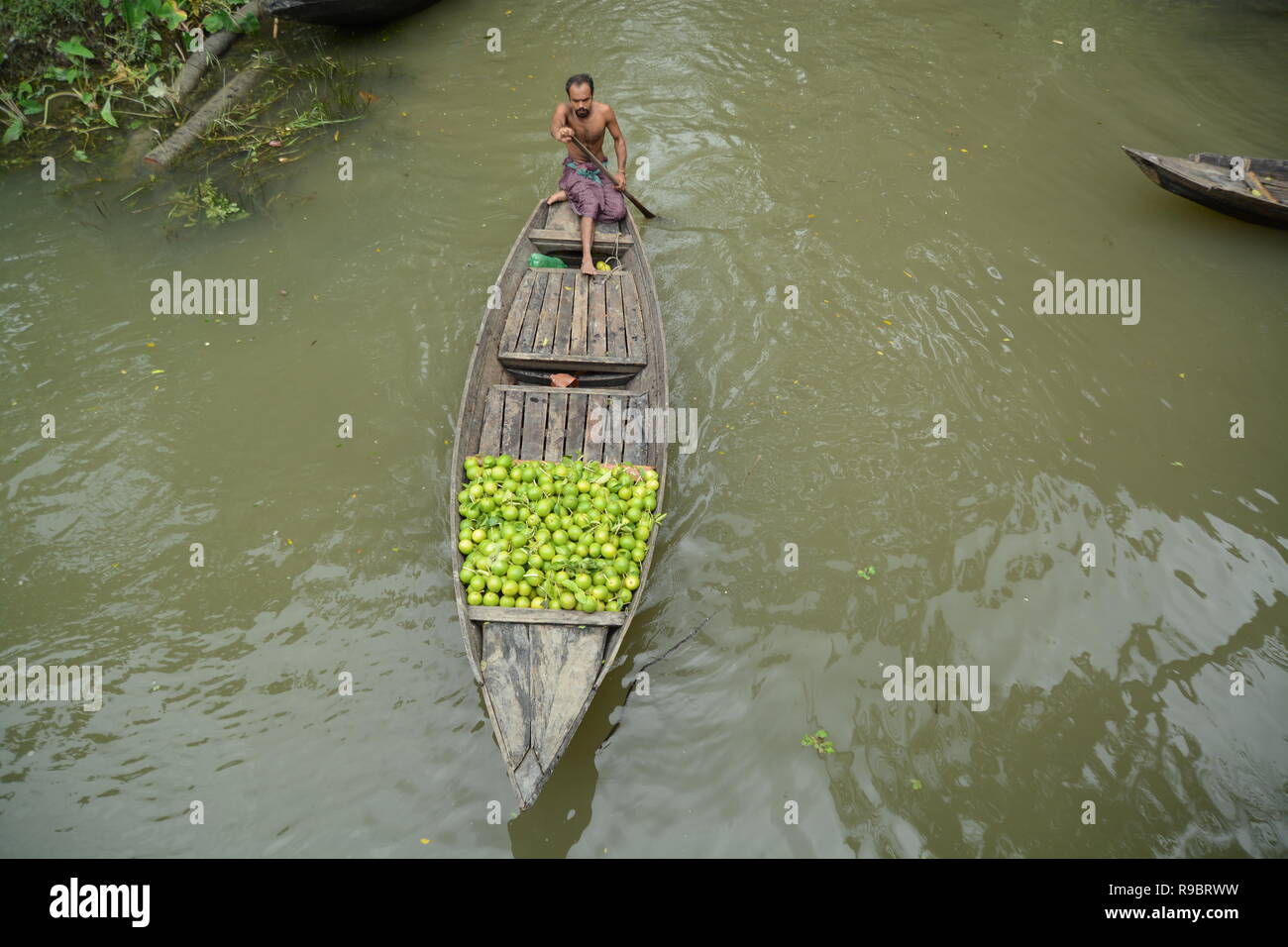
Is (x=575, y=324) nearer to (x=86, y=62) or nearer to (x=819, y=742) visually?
(x=819, y=742)

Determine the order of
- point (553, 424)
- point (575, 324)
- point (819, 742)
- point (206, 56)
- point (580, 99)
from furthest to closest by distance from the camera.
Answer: point (206, 56) → point (580, 99) → point (575, 324) → point (553, 424) → point (819, 742)

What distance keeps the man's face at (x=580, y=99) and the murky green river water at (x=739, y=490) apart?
128cm

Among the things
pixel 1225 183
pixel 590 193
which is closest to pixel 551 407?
pixel 590 193

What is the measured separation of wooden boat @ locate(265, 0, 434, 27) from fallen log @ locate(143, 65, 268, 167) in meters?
0.70

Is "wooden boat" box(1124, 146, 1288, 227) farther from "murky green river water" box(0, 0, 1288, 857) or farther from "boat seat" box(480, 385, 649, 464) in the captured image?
"boat seat" box(480, 385, 649, 464)

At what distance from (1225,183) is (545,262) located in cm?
615

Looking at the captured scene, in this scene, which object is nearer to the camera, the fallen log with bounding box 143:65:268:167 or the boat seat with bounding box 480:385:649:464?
the boat seat with bounding box 480:385:649:464

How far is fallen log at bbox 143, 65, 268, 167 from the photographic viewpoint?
734 centimetres

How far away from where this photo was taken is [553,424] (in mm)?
4949

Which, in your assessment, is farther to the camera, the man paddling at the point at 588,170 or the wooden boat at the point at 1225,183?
the wooden boat at the point at 1225,183

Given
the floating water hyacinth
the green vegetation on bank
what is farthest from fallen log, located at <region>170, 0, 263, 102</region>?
the floating water hyacinth

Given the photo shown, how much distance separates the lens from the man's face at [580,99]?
5766mm

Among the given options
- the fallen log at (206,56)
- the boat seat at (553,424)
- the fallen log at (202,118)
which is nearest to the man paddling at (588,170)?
the boat seat at (553,424)

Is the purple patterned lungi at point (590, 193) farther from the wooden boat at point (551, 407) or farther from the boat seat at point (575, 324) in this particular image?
the boat seat at point (575, 324)
